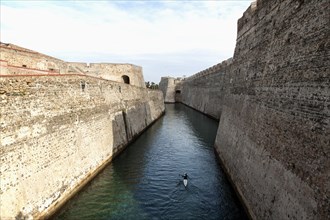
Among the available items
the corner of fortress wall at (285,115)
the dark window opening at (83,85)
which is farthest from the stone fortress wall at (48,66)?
the corner of fortress wall at (285,115)

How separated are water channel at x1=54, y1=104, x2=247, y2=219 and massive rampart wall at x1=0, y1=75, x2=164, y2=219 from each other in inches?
31.5

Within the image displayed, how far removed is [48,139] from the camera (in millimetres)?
9727

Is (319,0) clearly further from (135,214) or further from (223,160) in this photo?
(223,160)

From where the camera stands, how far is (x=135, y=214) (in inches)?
375

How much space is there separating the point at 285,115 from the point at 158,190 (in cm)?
686

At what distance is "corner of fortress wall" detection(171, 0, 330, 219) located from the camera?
19.3ft

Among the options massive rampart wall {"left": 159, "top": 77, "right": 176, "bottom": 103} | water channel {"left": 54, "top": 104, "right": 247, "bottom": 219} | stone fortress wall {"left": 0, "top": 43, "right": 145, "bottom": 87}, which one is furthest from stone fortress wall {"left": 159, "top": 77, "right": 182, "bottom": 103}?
water channel {"left": 54, "top": 104, "right": 247, "bottom": 219}

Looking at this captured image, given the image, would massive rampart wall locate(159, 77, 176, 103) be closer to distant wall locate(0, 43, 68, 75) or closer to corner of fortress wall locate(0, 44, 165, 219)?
distant wall locate(0, 43, 68, 75)

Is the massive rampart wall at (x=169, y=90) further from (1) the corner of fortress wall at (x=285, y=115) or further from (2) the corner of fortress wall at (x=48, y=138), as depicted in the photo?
(1) the corner of fortress wall at (x=285, y=115)

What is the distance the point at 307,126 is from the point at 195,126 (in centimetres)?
2363

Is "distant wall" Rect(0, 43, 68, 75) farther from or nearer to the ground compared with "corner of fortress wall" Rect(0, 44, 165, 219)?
farther from the ground

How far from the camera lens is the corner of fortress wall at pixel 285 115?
587 cm

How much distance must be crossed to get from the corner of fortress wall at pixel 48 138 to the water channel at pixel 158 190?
0.78 meters

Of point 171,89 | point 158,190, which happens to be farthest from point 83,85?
point 171,89
